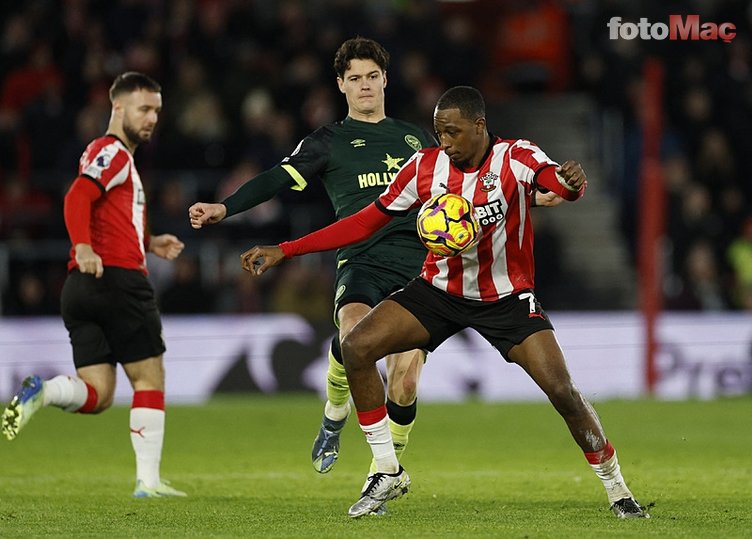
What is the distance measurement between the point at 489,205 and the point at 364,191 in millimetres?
1529

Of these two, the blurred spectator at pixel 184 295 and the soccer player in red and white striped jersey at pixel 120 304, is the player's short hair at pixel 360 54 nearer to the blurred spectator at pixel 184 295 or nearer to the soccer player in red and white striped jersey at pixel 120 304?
the soccer player in red and white striped jersey at pixel 120 304

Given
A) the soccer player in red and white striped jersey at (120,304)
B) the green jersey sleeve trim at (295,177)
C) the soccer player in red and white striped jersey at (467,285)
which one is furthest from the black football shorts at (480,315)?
the soccer player in red and white striped jersey at (120,304)

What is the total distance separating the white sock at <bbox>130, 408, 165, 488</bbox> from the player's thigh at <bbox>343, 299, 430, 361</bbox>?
181 centimetres

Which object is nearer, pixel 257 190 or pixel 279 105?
pixel 257 190

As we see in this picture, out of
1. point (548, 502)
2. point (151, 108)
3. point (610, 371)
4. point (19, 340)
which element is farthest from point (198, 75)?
point (548, 502)

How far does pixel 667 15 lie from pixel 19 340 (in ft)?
25.1

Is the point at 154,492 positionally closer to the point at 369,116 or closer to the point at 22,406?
the point at 22,406

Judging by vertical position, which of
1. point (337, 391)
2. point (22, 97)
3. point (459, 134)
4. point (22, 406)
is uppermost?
point (22, 97)

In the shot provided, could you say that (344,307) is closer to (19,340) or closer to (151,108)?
(151,108)

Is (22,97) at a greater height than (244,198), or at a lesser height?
greater

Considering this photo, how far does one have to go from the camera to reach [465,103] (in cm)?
692

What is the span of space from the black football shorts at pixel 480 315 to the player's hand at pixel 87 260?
1751 millimetres

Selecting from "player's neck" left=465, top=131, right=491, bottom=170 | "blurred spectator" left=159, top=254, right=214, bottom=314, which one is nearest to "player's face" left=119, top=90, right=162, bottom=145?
"player's neck" left=465, top=131, right=491, bottom=170

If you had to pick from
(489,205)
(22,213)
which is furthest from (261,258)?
(22,213)
